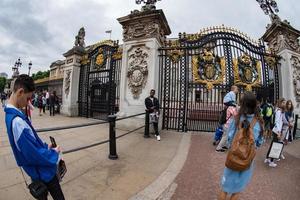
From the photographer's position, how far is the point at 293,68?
10.1 meters

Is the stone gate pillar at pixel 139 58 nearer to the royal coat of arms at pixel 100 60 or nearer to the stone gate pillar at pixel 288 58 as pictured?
the royal coat of arms at pixel 100 60

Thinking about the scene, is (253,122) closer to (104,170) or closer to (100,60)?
(104,170)

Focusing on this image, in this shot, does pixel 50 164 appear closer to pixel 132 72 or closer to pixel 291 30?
pixel 132 72

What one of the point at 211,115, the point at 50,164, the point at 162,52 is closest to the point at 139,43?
the point at 162,52

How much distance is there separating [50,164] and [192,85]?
803cm

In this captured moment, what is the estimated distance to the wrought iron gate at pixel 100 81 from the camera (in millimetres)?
11012

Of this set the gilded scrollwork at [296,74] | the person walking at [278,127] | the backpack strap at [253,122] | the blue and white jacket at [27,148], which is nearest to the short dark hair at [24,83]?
the blue and white jacket at [27,148]

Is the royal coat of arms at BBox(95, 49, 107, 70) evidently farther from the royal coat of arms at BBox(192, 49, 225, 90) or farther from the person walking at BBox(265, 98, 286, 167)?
the person walking at BBox(265, 98, 286, 167)

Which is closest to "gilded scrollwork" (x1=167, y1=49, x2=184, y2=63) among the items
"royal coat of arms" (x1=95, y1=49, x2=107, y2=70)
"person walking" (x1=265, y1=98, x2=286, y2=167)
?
"royal coat of arms" (x1=95, y1=49, x2=107, y2=70)

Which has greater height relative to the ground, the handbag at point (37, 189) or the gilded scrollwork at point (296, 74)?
the gilded scrollwork at point (296, 74)

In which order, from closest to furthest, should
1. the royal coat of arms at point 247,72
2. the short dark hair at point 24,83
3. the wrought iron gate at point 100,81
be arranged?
the short dark hair at point 24,83 < the royal coat of arms at point 247,72 < the wrought iron gate at point 100,81

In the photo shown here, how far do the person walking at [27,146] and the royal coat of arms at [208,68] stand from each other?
8081 millimetres

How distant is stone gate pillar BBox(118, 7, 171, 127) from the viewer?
A: 28.4ft

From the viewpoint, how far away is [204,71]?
9.27m
